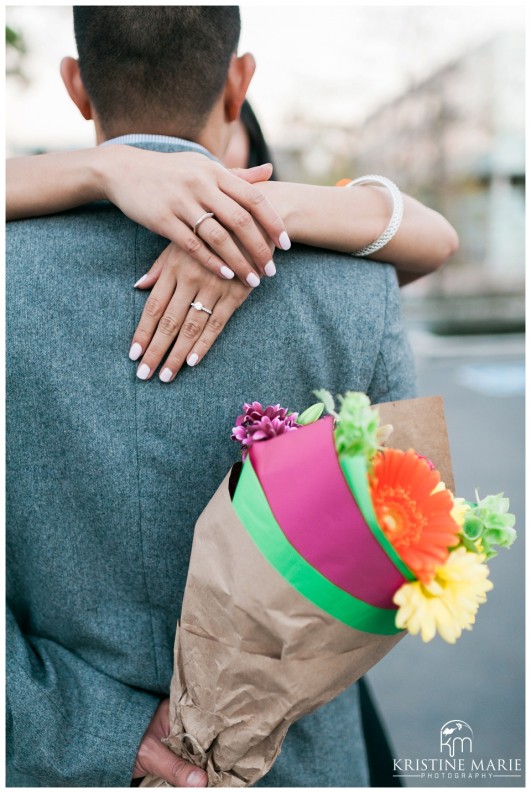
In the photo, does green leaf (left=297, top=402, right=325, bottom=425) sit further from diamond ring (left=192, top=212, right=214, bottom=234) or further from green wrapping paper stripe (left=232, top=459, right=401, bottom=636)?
diamond ring (left=192, top=212, right=214, bottom=234)

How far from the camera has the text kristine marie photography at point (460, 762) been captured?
281 centimetres

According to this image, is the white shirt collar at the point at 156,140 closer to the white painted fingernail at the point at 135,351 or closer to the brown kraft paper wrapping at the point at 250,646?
the white painted fingernail at the point at 135,351

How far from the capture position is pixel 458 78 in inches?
754

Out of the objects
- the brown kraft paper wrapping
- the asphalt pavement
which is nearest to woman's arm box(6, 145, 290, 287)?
the brown kraft paper wrapping

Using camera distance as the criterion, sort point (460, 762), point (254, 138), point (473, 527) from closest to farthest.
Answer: point (473, 527)
point (254, 138)
point (460, 762)

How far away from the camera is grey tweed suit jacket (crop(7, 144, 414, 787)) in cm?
108

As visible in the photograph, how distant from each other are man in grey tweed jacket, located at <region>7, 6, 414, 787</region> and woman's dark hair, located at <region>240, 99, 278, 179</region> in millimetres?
1131

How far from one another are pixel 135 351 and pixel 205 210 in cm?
24

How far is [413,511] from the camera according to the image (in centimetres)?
83

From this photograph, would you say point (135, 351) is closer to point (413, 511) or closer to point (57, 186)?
point (57, 186)

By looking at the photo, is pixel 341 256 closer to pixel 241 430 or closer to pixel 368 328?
pixel 368 328

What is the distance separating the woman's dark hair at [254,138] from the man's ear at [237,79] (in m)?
0.99

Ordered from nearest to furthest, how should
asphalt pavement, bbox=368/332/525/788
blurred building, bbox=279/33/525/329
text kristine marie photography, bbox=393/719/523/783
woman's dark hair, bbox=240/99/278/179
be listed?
woman's dark hair, bbox=240/99/278/179, text kristine marie photography, bbox=393/719/523/783, asphalt pavement, bbox=368/332/525/788, blurred building, bbox=279/33/525/329

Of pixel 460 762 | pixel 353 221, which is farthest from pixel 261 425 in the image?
pixel 460 762
